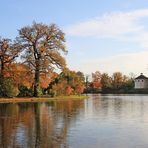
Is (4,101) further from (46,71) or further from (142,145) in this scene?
(142,145)

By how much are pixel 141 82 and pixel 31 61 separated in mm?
96922

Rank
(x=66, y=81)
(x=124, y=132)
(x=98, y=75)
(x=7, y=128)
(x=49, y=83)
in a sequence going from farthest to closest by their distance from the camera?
(x=98, y=75) < (x=66, y=81) < (x=49, y=83) < (x=7, y=128) < (x=124, y=132)

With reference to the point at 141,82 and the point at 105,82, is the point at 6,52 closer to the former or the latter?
the point at 105,82

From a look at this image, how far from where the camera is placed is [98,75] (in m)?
152

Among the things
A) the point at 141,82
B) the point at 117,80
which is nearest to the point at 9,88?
the point at 117,80

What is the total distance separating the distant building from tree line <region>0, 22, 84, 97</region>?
9021 cm

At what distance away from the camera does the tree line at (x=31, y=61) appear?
63.1 m

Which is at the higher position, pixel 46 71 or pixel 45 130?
pixel 46 71

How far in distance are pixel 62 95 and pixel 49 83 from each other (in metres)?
5.26

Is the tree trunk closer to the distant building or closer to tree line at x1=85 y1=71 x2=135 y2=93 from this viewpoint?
tree line at x1=85 y1=71 x2=135 y2=93

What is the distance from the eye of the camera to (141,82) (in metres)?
156

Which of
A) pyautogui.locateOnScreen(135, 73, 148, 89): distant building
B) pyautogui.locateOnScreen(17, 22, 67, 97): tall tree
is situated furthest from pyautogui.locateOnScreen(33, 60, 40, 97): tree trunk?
pyautogui.locateOnScreen(135, 73, 148, 89): distant building

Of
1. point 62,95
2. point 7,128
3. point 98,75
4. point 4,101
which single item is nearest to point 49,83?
point 62,95

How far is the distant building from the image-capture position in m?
154
